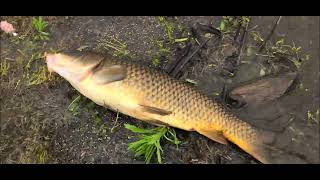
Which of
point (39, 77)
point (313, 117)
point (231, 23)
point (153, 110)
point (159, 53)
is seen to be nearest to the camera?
point (153, 110)

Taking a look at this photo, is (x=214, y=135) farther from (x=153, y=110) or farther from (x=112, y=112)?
(x=112, y=112)

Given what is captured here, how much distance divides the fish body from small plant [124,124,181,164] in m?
0.09

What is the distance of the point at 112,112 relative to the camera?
4.12 meters

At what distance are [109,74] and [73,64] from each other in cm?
28

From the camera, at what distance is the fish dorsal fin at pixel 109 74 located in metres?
3.84

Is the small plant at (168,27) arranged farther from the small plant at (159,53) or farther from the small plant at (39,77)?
the small plant at (39,77)

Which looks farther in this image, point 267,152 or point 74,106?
point 74,106

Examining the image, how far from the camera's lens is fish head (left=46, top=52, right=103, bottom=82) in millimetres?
3889

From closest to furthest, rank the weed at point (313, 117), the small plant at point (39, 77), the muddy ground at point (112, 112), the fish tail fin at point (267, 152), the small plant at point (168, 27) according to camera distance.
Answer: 1. the fish tail fin at point (267, 152)
2. the muddy ground at point (112, 112)
3. the weed at point (313, 117)
4. the small plant at point (39, 77)
5. the small plant at point (168, 27)

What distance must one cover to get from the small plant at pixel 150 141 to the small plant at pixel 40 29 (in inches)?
47.0

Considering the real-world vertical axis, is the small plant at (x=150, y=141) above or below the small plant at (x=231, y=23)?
below

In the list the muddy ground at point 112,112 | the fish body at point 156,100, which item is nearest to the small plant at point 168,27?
the muddy ground at point 112,112

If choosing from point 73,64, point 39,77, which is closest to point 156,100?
point 73,64

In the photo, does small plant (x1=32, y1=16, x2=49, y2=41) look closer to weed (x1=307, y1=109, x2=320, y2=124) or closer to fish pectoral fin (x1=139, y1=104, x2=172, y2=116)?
fish pectoral fin (x1=139, y1=104, x2=172, y2=116)
